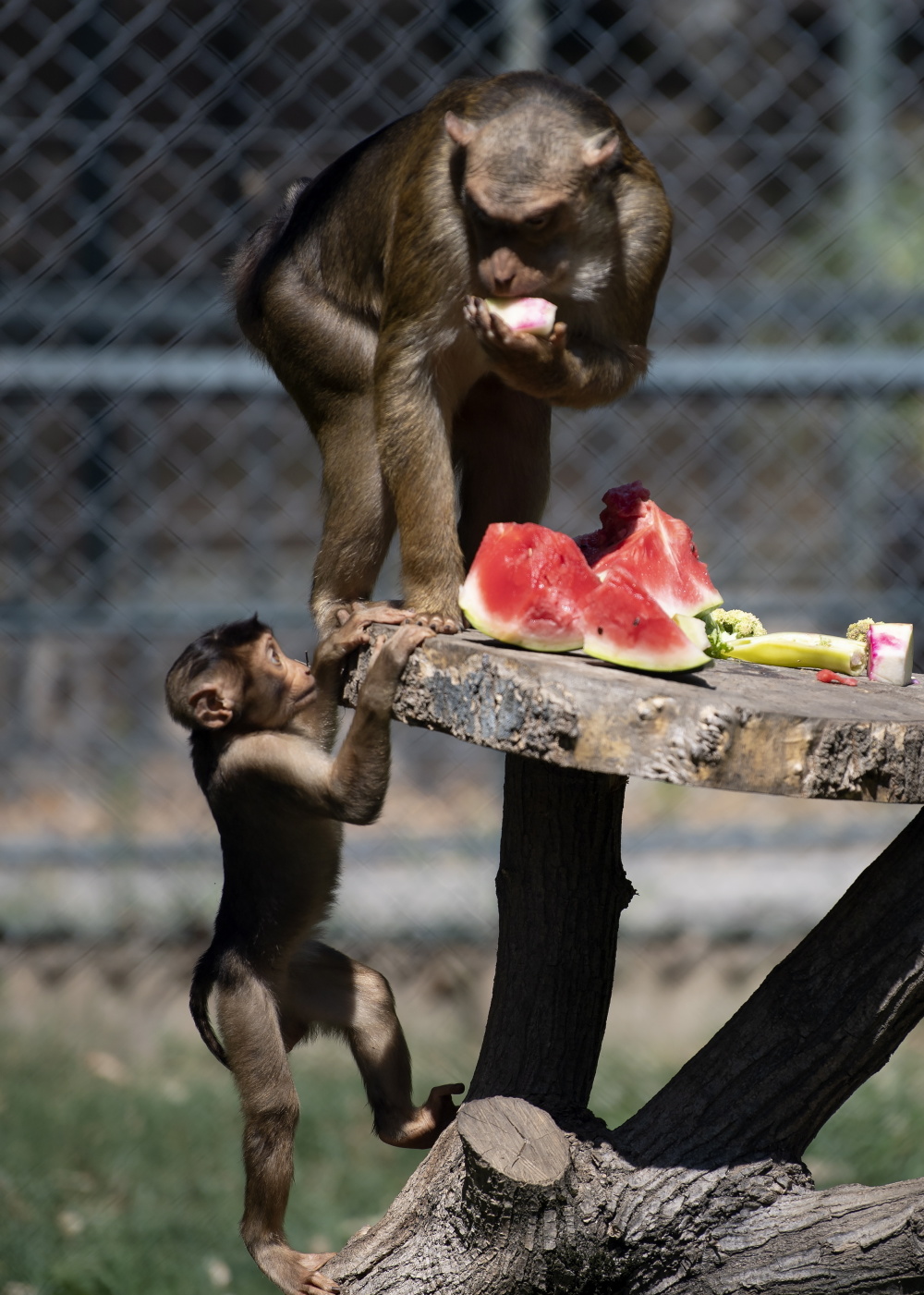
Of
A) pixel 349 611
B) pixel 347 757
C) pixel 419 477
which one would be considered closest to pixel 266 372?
pixel 349 611

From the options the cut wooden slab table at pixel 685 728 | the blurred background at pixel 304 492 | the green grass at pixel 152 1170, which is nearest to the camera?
the cut wooden slab table at pixel 685 728

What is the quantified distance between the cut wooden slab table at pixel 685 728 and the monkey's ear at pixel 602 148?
4.01 feet

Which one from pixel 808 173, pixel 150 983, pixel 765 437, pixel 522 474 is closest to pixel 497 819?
pixel 150 983

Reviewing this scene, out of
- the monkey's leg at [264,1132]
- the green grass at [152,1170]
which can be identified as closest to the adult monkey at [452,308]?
the monkey's leg at [264,1132]

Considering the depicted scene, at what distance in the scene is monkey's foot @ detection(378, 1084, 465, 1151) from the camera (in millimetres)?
3264

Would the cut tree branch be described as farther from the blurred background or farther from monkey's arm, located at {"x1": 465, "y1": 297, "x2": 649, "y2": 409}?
the blurred background

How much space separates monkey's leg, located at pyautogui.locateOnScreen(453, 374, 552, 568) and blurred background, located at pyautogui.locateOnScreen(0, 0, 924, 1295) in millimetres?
2133

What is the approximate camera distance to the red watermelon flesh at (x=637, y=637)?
256cm

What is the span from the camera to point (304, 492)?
6.89 m

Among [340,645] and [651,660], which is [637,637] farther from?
[340,645]

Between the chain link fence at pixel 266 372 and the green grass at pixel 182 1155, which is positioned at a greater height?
the chain link fence at pixel 266 372

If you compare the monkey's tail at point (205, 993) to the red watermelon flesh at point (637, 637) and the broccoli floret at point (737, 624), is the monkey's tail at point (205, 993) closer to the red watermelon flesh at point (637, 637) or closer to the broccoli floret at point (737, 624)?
the red watermelon flesh at point (637, 637)

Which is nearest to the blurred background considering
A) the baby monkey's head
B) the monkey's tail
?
the monkey's tail

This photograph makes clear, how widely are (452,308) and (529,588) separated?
0.78 meters
